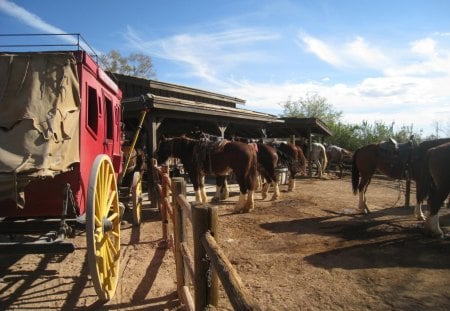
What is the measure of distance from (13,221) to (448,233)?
691 cm

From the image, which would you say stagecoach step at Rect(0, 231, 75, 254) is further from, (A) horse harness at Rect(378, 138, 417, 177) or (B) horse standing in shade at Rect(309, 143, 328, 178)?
(B) horse standing in shade at Rect(309, 143, 328, 178)

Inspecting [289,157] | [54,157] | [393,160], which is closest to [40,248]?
[54,157]

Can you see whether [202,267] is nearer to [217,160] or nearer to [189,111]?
[217,160]

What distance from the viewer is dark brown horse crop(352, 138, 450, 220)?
8.20 metres

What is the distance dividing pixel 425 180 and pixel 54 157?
6.84 metres

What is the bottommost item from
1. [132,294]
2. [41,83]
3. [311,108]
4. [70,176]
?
[132,294]

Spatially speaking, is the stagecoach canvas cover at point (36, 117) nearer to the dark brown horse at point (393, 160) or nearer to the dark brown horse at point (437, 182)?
the dark brown horse at point (437, 182)

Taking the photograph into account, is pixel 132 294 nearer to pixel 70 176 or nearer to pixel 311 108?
pixel 70 176

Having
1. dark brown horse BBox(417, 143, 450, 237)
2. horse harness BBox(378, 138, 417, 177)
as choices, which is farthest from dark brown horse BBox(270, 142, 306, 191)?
dark brown horse BBox(417, 143, 450, 237)

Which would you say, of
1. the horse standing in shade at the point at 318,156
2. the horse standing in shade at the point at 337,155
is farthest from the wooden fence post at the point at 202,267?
the horse standing in shade at the point at 337,155

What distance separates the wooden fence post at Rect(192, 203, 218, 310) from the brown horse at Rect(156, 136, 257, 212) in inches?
264

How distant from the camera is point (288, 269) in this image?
5043 millimetres

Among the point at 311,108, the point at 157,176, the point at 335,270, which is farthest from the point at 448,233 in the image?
the point at 311,108

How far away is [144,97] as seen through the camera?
9.33 m
